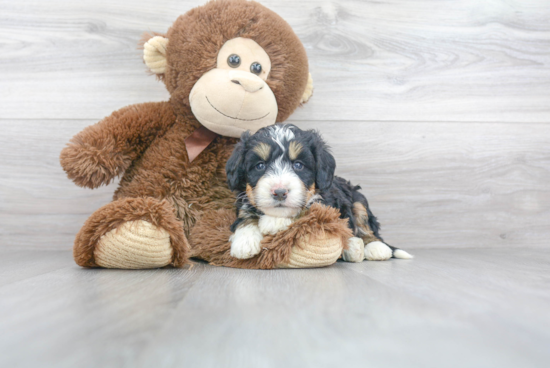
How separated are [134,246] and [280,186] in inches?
16.9

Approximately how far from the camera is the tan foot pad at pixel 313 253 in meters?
1.19

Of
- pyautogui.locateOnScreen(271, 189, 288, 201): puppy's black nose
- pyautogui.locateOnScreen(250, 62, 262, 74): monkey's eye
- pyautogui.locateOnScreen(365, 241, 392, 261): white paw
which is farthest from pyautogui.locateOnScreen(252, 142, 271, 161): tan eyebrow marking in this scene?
pyautogui.locateOnScreen(365, 241, 392, 261): white paw

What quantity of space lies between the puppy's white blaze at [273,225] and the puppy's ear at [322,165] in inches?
5.9

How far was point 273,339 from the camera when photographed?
0.60 m

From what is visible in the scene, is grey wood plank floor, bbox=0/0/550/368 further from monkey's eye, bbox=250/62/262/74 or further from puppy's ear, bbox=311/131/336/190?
monkey's eye, bbox=250/62/262/74

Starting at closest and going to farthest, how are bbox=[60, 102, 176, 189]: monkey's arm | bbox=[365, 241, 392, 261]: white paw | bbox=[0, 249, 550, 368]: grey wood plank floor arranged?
bbox=[0, 249, 550, 368]: grey wood plank floor < bbox=[60, 102, 176, 189]: monkey's arm < bbox=[365, 241, 392, 261]: white paw

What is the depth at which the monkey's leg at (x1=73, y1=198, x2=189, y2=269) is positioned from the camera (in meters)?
1.14

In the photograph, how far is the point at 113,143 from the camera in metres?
1.42

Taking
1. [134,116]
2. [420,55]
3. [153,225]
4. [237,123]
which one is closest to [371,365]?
[153,225]

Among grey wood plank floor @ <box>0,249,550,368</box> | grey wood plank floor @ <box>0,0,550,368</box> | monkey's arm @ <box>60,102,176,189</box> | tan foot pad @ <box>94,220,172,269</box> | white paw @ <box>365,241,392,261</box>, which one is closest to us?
grey wood plank floor @ <box>0,249,550,368</box>

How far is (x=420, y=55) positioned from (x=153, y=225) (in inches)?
58.5

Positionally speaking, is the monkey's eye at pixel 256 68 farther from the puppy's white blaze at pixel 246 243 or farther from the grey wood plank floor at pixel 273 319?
the grey wood plank floor at pixel 273 319

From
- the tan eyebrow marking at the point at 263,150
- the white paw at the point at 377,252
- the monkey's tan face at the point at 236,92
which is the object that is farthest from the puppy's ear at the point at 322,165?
the white paw at the point at 377,252

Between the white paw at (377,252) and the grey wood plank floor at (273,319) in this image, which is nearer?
the grey wood plank floor at (273,319)
